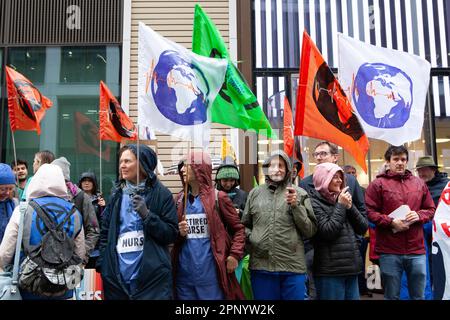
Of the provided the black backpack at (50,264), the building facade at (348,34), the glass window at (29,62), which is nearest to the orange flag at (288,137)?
the building facade at (348,34)

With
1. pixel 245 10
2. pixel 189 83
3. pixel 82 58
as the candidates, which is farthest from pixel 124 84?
pixel 189 83

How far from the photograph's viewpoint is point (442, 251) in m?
4.16

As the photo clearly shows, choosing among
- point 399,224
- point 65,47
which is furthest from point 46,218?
point 65,47

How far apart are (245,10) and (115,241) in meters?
7.51

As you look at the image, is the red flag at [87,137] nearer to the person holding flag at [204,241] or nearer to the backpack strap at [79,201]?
the backpack strap at [79,201]

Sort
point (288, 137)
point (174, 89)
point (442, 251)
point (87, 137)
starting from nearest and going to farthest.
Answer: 1. point (442, 251)
2. point (174, 89)
3. point (288, 137)
4. point (87, 137)

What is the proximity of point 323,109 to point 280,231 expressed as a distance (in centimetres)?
129

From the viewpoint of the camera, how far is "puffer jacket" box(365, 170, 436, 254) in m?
5.27

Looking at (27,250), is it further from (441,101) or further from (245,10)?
(441,101)

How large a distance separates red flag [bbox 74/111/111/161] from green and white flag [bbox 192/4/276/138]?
539 centimetres

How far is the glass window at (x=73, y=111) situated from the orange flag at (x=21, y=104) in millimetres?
2638

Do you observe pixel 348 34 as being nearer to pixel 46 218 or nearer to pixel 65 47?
pixel 65 47

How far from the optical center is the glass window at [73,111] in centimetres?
1027
